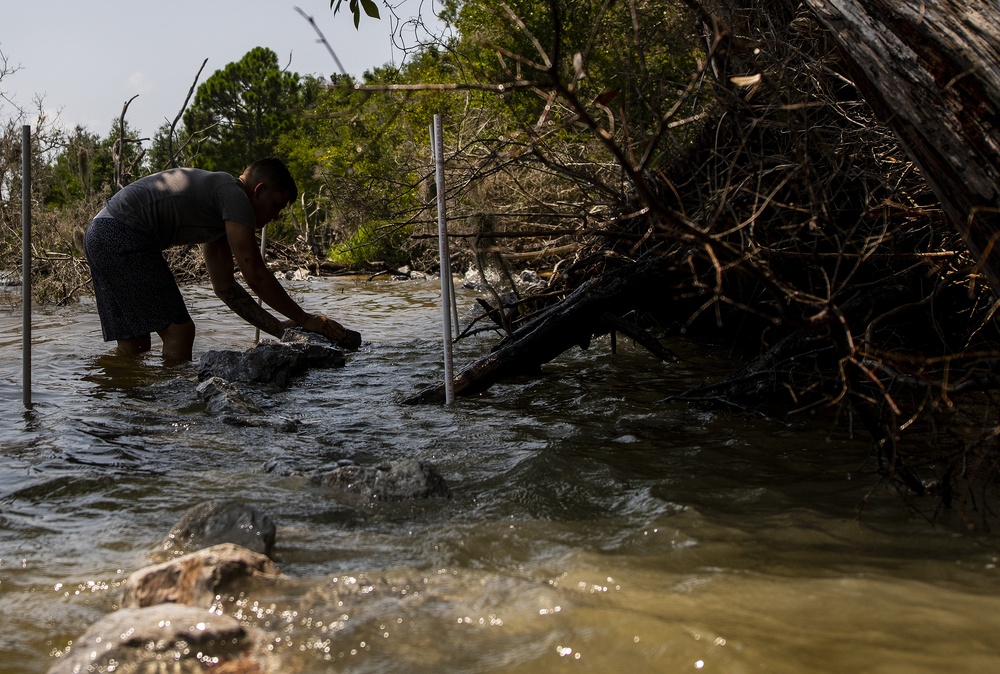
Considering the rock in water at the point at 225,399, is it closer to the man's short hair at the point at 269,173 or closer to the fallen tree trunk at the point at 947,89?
the man's short hair at the point at 269,173

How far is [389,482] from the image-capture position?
3.72m

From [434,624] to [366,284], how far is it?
16741mm

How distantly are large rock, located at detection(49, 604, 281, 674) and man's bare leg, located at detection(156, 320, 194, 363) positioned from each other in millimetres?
5171

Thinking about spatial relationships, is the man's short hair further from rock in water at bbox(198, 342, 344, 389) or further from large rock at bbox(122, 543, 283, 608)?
large rock at bbox(122, 543, 283, 608)

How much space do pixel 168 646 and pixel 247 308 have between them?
5.88 m

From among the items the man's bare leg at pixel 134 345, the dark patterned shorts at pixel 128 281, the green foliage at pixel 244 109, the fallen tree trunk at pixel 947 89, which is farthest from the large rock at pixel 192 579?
the green foliage at pixel 244 109

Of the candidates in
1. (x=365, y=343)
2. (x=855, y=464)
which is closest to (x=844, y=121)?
(x=855, y=464)

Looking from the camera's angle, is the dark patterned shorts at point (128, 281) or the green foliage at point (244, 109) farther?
the green foliage at point (244, 109)

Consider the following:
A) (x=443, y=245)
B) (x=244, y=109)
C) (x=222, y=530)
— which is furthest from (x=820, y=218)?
(x=244, y=109)

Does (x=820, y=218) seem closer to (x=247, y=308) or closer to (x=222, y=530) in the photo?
(x=222, y=530)

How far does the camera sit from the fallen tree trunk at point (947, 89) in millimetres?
2699

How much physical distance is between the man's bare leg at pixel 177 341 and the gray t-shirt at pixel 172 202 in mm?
733

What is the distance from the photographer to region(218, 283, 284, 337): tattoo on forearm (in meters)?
7.73

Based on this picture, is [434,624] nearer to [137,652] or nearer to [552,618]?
[552,618]
